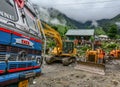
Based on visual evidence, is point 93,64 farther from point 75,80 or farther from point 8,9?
point 8,9

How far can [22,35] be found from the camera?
4641mm

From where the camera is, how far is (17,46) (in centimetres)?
445

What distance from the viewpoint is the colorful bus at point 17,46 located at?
161 inches

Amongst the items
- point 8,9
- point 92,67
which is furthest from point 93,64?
point 8,9

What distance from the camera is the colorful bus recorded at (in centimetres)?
410

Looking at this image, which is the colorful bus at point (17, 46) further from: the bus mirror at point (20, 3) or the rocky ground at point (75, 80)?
the rocky ground at point (75, 80)

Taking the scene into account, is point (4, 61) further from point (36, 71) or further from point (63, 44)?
point (63, 44)

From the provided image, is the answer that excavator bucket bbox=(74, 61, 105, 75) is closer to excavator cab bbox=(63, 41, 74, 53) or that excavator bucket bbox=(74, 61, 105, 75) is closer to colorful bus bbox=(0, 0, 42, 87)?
excavator cab bbox=(63, 41, 74, 53)

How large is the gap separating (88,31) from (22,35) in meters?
53.9

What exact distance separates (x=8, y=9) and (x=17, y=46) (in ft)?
2.37

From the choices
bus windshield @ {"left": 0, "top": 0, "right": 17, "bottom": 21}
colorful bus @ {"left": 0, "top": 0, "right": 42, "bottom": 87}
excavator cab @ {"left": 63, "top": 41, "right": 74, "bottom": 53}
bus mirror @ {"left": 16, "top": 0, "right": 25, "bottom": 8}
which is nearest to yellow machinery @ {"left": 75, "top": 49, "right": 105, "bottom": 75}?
excavator cab @ {"left": 63, "top": 41, "right": 74, "bottom": 53}

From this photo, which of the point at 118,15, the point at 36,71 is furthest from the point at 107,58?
the point at 118,15

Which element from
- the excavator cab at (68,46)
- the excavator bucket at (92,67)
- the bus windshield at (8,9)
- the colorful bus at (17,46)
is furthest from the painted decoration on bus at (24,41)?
the excavator cab at (68,46)

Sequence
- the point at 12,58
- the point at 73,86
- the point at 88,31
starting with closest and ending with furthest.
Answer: the point at 12,58
the point at 73,86
the point at 88,31
